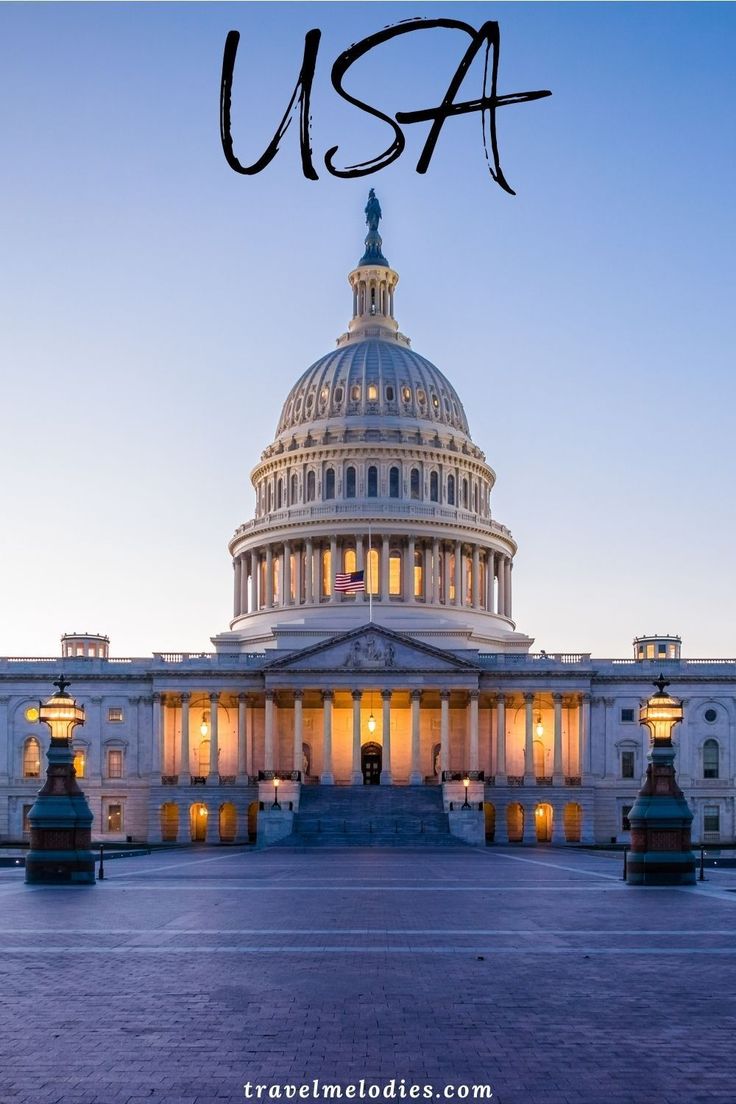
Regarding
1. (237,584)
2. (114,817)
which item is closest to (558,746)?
(114,817)

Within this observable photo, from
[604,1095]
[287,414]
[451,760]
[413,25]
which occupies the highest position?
[287,414]

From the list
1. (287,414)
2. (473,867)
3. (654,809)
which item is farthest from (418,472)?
(654,809)

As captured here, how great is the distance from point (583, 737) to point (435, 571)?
2334cm

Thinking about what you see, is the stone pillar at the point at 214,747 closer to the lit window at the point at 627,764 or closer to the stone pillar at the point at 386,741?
the stone pillar at the point at 386,741

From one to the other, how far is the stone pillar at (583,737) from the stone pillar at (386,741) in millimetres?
14594

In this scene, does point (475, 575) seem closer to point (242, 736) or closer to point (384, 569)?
point (384, 569)

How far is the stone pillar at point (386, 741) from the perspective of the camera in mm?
98438

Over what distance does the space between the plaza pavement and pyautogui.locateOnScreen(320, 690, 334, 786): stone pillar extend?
63515 mm

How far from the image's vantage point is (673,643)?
12581cm

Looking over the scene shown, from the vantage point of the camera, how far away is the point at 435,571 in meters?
120

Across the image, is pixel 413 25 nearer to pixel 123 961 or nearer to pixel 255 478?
pixel 123 961

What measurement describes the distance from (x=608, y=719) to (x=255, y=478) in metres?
44.9

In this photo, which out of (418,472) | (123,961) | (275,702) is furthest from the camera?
(418,472)

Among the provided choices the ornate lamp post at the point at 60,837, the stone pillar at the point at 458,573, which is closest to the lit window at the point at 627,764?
the stone pillar at the point at 458,573
